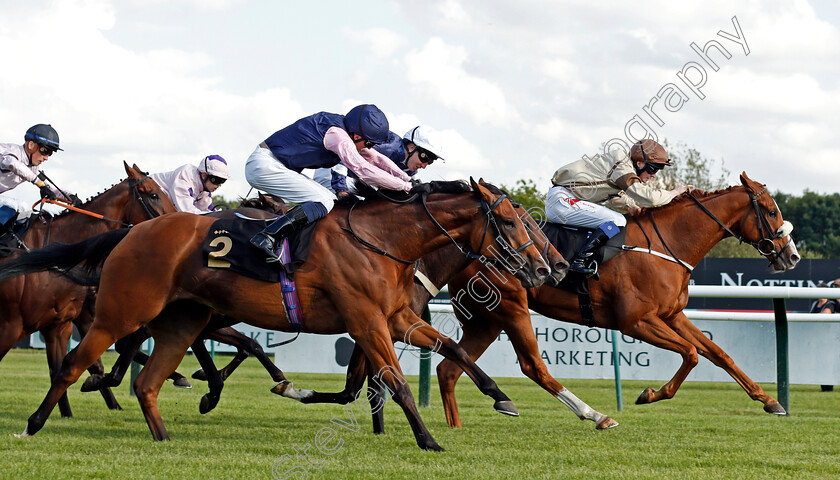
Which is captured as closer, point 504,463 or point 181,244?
point 504,463

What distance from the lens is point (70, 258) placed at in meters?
5.87

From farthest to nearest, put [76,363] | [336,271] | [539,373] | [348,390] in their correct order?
[348,390]
[539,373]
[76,363]
[336,271]

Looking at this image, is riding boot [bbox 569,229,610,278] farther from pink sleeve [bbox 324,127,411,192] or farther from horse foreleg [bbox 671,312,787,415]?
pink sleeve [bbox 324,127,411,192]

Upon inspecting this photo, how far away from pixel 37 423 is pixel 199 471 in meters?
1.61

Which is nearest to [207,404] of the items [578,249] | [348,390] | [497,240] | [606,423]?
[348,390]

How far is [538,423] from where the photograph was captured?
6895mm

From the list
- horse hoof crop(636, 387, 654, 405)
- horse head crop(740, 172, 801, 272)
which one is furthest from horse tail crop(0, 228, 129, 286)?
horse head crop(740, 172, 801, 272)

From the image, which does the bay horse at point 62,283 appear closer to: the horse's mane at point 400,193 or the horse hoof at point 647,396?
the horse's mane at point 400,193

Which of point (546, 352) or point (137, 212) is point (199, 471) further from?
point (546, 352)

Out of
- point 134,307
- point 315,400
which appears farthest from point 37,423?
point 315,400

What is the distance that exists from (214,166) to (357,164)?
101 inches

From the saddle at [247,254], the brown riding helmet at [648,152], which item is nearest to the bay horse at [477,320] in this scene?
the saddle at [247,254]

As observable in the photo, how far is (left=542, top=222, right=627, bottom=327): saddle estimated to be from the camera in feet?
22.6

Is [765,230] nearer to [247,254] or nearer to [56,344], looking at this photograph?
[247,254]
